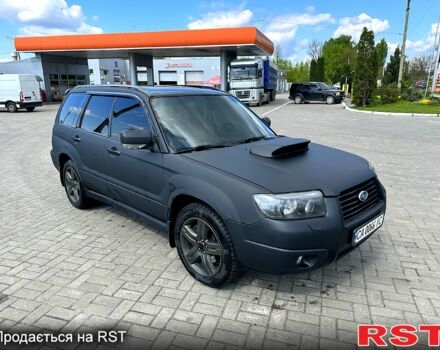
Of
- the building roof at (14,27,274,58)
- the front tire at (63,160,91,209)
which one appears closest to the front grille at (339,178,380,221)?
the front tire at (63,160,91,209)

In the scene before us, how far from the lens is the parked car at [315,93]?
30.3 metres

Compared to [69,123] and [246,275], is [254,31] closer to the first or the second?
[69,123]

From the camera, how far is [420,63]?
196 feet

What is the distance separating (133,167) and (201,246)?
4.01ft

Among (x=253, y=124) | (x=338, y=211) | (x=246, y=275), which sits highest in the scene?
(x=253, y=124)

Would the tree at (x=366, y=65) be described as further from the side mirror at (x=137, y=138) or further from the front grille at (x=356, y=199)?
the side mirror at (x=137, y=138)

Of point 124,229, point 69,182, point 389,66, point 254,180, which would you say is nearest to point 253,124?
point 254,180

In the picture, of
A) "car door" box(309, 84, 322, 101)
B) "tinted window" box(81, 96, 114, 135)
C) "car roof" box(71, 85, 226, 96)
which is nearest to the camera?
"car roof" box(71, 85, 226, 96)

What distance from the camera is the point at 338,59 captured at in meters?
71.5

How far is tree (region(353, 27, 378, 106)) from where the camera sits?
2317 centimetres

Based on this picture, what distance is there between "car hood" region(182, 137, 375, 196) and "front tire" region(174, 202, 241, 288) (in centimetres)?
45

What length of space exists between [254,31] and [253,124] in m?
23.1

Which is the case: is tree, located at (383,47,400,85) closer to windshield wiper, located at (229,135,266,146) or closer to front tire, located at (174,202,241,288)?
windshield wiper, located at (229,135,266,146)

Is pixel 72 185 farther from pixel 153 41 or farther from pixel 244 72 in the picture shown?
pixel 153 41
